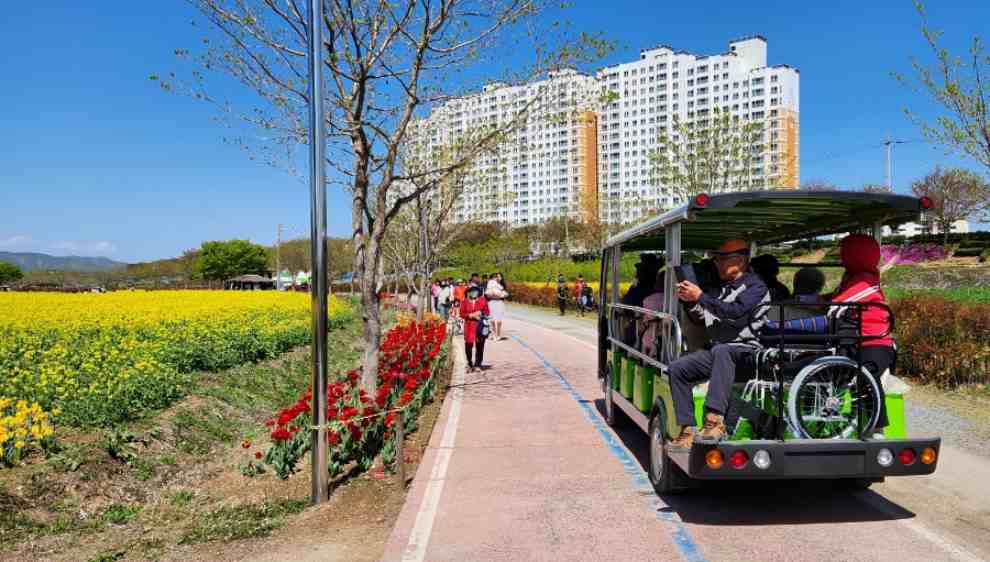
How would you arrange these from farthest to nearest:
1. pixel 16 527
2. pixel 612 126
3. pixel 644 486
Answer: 1. pixel 612 126
2. pixel 644 486
3. pixel 16 527

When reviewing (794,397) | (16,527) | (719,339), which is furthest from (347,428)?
(794,397)

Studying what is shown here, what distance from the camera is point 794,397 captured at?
5266 mm

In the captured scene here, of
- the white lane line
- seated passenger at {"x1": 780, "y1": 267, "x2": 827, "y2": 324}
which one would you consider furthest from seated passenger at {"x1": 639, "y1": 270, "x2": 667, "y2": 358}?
the white lane line

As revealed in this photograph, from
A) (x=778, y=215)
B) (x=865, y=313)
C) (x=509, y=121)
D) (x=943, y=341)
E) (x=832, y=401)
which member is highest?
(x=509, y=121)

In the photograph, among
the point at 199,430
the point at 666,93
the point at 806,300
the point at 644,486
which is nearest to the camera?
the point at 806,300

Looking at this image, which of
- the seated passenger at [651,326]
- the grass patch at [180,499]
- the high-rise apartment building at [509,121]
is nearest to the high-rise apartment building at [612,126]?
the high-rise apartment building at [509,121]

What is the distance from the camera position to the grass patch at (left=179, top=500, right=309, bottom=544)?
19.7ft

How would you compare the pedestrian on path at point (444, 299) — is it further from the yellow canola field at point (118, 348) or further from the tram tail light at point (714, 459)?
the tram tail light at point (714, 459)

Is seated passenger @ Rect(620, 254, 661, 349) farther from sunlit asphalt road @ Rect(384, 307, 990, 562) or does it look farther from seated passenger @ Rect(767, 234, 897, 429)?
seated passenger @ Rect(767, 234, 897, 429)

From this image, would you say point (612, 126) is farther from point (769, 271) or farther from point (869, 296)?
point (869, 296)

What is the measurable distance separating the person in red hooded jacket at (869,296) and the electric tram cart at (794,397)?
0.09 m

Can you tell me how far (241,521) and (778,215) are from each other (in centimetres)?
545

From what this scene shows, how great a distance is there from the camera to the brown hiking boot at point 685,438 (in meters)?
5.53

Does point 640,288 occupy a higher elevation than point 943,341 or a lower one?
higher
